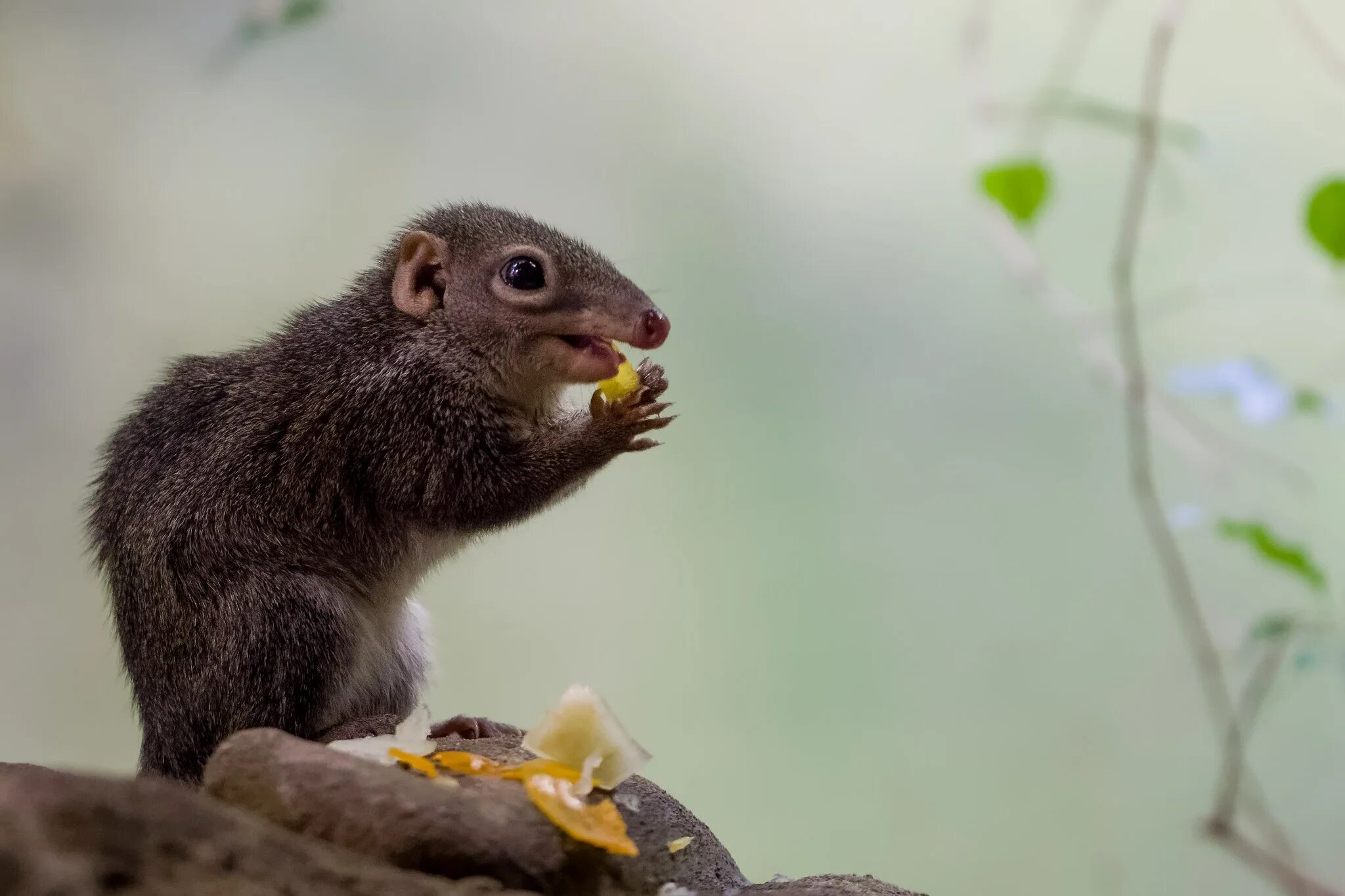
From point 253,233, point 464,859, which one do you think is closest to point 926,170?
point 253,233

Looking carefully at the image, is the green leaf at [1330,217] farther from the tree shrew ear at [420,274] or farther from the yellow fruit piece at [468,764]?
the yellow fruit piece at [468,764]

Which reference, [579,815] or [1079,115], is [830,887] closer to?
[579,815]

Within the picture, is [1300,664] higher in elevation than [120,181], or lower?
lower

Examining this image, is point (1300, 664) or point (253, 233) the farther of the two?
point (253, 233)

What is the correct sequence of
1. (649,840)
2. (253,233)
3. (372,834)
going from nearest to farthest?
(372,834) → (649,840) → (253,233)

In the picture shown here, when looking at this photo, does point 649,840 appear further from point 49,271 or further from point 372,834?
point 49,271

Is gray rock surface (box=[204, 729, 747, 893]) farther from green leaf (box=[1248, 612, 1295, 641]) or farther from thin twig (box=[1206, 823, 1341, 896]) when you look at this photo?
thin twig (box=[1206, 823, 1341, 896])
